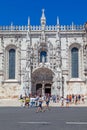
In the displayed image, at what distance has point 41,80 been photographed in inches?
1799

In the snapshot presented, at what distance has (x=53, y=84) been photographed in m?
45.2

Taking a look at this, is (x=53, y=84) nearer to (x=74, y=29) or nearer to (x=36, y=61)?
(x=36, y=61)

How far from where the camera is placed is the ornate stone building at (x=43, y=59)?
44656mm

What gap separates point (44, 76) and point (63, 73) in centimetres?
280

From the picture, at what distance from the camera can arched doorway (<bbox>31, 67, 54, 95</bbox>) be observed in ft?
149

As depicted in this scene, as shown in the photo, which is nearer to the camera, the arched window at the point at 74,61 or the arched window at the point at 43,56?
the arched window at the point at 74,61

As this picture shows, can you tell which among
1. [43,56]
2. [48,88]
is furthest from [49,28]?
[48,88]
